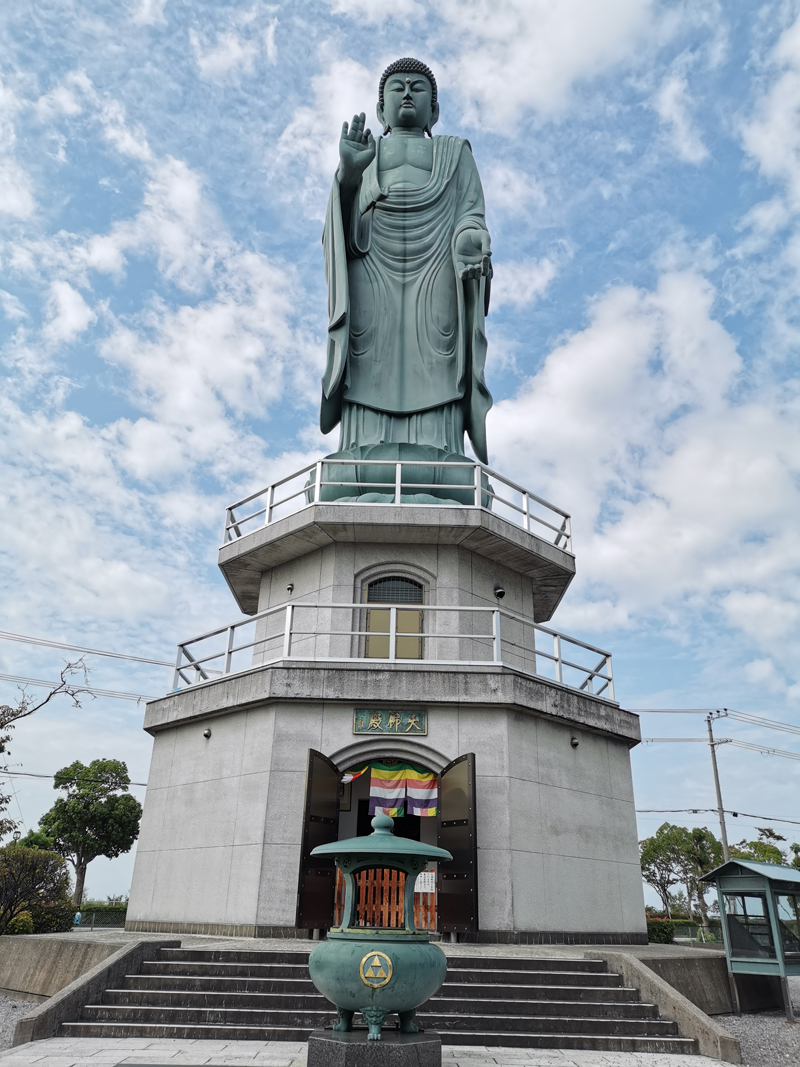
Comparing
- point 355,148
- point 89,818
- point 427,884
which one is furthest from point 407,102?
point 89,818

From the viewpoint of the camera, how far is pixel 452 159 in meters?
20.9

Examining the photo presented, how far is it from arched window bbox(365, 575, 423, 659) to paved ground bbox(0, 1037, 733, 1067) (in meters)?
7.76

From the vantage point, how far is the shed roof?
37.8ft

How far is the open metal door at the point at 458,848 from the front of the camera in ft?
40.1

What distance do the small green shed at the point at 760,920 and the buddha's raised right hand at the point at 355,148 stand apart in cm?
1523

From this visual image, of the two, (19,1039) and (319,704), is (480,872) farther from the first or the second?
(19,1039)

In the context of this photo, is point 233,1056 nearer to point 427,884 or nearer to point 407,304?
point 427,884

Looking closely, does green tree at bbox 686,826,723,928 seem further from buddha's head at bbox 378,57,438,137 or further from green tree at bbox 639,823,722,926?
buddha's head at bbox 378,57,438,137

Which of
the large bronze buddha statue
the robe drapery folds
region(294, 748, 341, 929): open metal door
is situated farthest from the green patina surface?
the robe drapery folds

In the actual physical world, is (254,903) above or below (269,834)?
below

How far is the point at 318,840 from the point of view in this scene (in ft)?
41.6

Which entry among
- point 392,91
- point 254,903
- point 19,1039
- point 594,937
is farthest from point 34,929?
point 392,91

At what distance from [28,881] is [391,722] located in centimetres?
955

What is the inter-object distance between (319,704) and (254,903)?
10.2ft
